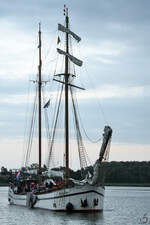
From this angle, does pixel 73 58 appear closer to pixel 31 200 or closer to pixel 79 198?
pixel 79 198

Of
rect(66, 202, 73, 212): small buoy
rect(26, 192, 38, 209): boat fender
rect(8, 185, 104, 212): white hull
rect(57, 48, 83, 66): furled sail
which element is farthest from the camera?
rect(26, 192, 38, 209): boat fender

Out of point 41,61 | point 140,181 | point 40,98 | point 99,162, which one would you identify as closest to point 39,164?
point 40,98

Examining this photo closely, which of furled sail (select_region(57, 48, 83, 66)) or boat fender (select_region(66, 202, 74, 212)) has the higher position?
furled sail (select_region(57, 48, 83, 66))

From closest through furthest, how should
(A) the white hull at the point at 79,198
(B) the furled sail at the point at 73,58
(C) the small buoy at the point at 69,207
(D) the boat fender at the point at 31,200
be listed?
1. (A) the white hull at the point at 79,198
2. (C) the small buoy at the point at 69,207
3. (B) the furled sail at the point at 73,58
4. (D) the boat fender at the point at 31,200

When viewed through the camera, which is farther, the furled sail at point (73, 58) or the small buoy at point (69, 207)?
the furled sail at point (73, 58)

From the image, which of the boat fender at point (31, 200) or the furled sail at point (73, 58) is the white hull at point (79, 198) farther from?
the furled sail at point (73, 58)

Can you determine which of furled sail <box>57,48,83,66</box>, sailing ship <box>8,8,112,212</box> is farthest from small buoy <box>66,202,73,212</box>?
furled sail <box>57,48,83,66</box>

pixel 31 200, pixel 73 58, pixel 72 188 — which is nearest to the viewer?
pixel 72 188

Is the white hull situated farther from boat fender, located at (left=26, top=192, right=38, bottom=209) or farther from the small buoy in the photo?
boat fender, located at (left=26, top=192, right=38, bottom=209)

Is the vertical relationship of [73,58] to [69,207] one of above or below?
above

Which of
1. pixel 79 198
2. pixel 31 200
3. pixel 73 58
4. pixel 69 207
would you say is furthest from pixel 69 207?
pixel 73 58

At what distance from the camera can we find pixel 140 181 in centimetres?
18675

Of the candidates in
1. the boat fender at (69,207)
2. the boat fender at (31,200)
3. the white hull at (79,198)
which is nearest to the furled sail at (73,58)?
the white hull at (79,198)

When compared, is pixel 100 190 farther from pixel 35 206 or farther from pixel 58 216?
pixel 35 206
